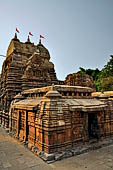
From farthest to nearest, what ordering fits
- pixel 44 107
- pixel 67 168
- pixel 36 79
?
pixel 36 79 < pixel 44 107 < pixel 67 168

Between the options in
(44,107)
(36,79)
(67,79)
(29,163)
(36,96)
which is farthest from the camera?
(67,79)

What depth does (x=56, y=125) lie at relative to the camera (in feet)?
20.9

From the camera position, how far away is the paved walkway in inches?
213

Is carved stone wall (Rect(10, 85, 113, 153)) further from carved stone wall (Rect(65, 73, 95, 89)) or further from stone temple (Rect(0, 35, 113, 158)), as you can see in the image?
carved stone wall (Rect(65, 73, 95, 89))

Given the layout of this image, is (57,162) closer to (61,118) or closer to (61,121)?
(61,121)

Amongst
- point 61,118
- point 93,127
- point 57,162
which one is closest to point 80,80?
point 93,127

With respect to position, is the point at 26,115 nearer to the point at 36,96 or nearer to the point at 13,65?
the point at 36,96

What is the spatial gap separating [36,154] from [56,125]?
188cm

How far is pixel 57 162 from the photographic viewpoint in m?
5.84

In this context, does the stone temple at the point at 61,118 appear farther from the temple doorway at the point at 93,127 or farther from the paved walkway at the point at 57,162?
the paved walkway at the point at 57,162

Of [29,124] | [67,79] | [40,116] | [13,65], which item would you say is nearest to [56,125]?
[40,116]

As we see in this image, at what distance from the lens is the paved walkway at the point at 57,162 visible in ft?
17.7

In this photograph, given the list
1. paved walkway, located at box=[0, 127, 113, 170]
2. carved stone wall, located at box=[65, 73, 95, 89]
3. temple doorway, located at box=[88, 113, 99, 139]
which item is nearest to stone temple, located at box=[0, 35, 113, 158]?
temple doorway, located at box=[88, 113, 99, 139]

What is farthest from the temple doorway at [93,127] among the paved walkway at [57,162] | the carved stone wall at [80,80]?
the carved stone wall at [80,80]
